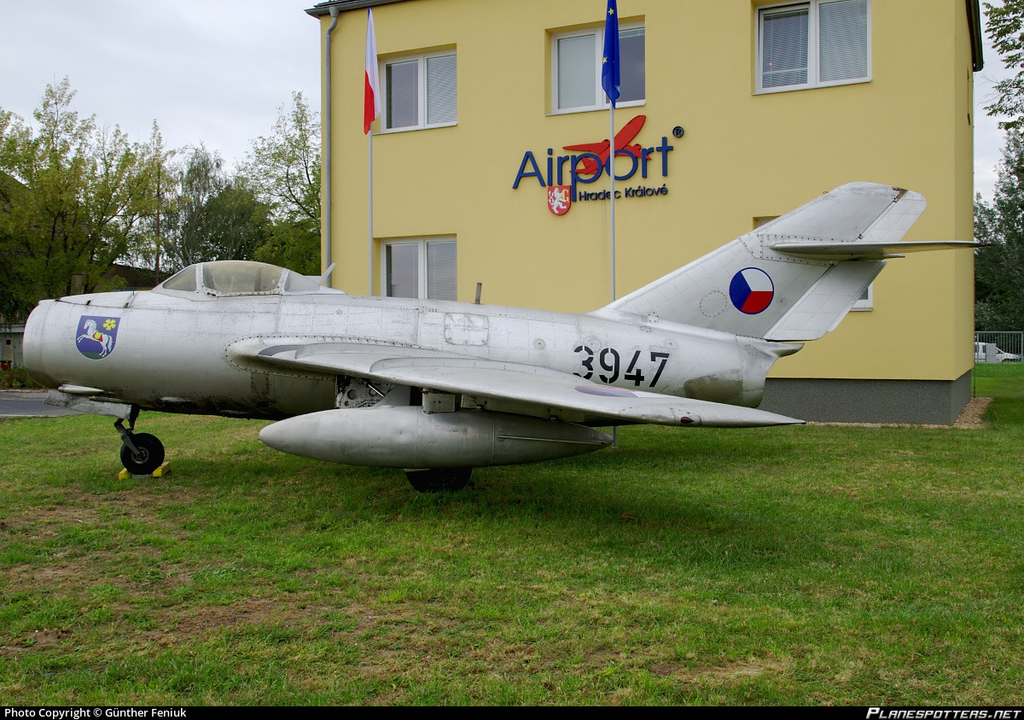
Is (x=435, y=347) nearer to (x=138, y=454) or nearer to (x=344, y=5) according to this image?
(x=138, y=454)

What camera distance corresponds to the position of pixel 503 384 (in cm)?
604

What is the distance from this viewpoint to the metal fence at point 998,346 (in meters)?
46.5

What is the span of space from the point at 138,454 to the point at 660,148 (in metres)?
9.36

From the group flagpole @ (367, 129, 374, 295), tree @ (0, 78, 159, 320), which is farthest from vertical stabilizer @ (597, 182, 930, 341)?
tree @ (0, 78, 159, 320)

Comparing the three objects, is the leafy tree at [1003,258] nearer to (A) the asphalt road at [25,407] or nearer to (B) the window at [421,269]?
(B) the window at [421,269]

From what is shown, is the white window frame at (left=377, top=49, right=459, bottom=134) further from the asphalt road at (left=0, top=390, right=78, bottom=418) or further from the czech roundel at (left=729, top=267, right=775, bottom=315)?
the czech roundel at (left=729, top=267, right=775, bottom=315)

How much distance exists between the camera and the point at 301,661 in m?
3.59

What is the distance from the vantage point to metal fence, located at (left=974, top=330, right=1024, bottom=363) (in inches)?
1832

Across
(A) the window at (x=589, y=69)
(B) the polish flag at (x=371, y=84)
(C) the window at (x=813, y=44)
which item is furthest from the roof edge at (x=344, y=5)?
(C) the window at (x=813, y=44)

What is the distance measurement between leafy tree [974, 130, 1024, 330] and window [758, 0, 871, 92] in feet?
135

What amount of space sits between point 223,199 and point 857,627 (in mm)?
59262

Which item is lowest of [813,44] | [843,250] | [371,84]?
[843,250]

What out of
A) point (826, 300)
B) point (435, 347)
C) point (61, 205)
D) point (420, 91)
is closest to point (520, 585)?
point (435, 347)

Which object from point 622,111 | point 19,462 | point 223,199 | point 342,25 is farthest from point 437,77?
point 223,199
